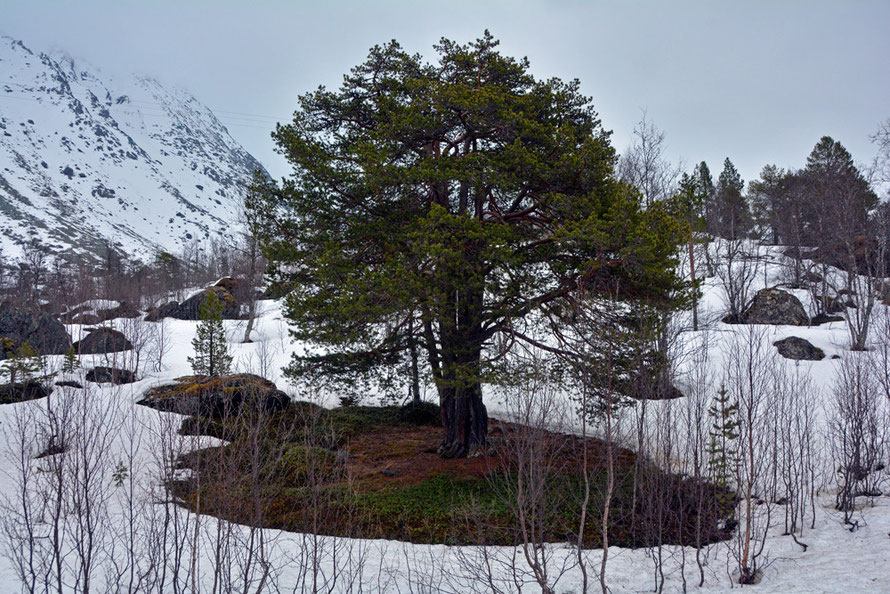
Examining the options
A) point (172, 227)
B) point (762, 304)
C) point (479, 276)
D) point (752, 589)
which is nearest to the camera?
point (752, 589)

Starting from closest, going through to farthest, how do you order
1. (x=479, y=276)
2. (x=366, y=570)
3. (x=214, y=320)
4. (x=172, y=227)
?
(x=366, y=570) → (x=479, y=276) → (x=214, y=320) → (x=172, y=227)

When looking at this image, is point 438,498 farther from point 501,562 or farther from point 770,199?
point 770,199

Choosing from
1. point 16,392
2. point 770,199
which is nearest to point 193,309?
point 16,392

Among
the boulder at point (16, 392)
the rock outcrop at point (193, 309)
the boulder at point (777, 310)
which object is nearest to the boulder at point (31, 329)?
Result: the boulder at point (16, 392)

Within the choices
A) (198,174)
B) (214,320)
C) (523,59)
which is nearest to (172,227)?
(198,174)

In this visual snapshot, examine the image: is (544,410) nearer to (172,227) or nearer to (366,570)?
(366,570)

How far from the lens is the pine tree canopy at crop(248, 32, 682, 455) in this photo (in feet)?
33.1

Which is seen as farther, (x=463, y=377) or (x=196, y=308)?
(x=196, y=308)

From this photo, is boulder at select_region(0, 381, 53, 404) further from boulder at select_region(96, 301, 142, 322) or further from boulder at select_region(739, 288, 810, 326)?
boulder at select_region(739, 288, 810, 326)

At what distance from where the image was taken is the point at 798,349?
20250 millimetres

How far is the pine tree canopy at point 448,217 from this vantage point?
10078 millimetres

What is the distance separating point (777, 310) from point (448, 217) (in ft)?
75.6

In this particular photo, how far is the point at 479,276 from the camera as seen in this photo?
10.5 m

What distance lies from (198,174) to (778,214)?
666 feet
